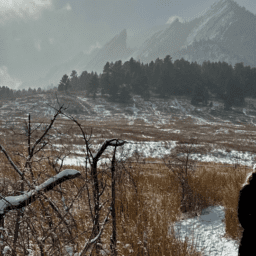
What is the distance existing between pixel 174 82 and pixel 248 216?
73.6 m

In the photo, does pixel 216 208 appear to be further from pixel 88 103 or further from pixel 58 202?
pixel 88 103

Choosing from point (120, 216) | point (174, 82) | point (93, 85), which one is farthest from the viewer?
point (174, 82)

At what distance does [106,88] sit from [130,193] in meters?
67.5

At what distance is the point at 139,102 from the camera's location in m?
65.1

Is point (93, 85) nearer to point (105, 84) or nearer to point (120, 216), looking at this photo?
point (105, 84)

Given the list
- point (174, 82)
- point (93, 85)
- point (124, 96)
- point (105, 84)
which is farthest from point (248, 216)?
point (174, 82)

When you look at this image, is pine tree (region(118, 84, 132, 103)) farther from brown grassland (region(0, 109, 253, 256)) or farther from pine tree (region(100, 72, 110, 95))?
brown grassland (region(0, 109, 253, 256))

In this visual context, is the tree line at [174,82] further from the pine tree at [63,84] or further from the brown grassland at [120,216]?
the brown grassland at [120,216]

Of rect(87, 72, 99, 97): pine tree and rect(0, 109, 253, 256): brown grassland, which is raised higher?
rect(87, 72, 99, 97): pine tree

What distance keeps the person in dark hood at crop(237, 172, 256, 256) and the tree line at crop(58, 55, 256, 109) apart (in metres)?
65.4

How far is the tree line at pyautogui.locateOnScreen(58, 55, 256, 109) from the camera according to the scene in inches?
2655

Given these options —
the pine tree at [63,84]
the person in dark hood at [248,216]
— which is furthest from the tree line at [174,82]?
the person in dark hood at [248,216]

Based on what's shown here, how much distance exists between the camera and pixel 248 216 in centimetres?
98

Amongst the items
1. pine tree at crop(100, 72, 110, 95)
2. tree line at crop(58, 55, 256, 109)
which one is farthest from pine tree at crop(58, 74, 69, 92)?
pine tree at crop(100, 72, 110, 95)
